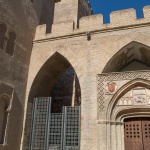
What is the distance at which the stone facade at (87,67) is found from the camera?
265 inches

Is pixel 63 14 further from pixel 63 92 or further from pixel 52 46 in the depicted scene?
pixel 63 92

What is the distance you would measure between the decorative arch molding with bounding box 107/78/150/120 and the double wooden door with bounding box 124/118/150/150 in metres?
0.72

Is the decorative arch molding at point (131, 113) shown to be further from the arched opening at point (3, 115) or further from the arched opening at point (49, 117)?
the arched opening at point (3, 115)

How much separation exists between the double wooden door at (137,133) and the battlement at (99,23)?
3.49 m

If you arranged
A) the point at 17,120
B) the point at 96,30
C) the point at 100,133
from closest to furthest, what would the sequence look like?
1. the point at 100,133
2. the point at 17,120
3. the point at 96,30

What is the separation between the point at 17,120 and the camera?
721cm

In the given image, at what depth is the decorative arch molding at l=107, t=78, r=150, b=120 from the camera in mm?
6777

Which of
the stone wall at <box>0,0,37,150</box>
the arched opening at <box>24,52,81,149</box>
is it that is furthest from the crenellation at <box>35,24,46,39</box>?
the arched opening at <box>24,52,81,149</box>

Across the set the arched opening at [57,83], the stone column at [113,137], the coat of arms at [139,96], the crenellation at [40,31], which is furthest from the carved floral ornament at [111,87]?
the crenellation at [40,31]

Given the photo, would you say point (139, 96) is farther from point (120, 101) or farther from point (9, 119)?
point (9, 119)

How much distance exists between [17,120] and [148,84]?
15.4 ft

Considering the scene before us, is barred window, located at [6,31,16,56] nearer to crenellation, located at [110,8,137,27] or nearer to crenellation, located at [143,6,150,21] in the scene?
crenellation, located at [110,8,137,27]

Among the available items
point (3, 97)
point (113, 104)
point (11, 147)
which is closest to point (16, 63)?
point (3, 97)

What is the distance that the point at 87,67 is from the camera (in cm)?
749
